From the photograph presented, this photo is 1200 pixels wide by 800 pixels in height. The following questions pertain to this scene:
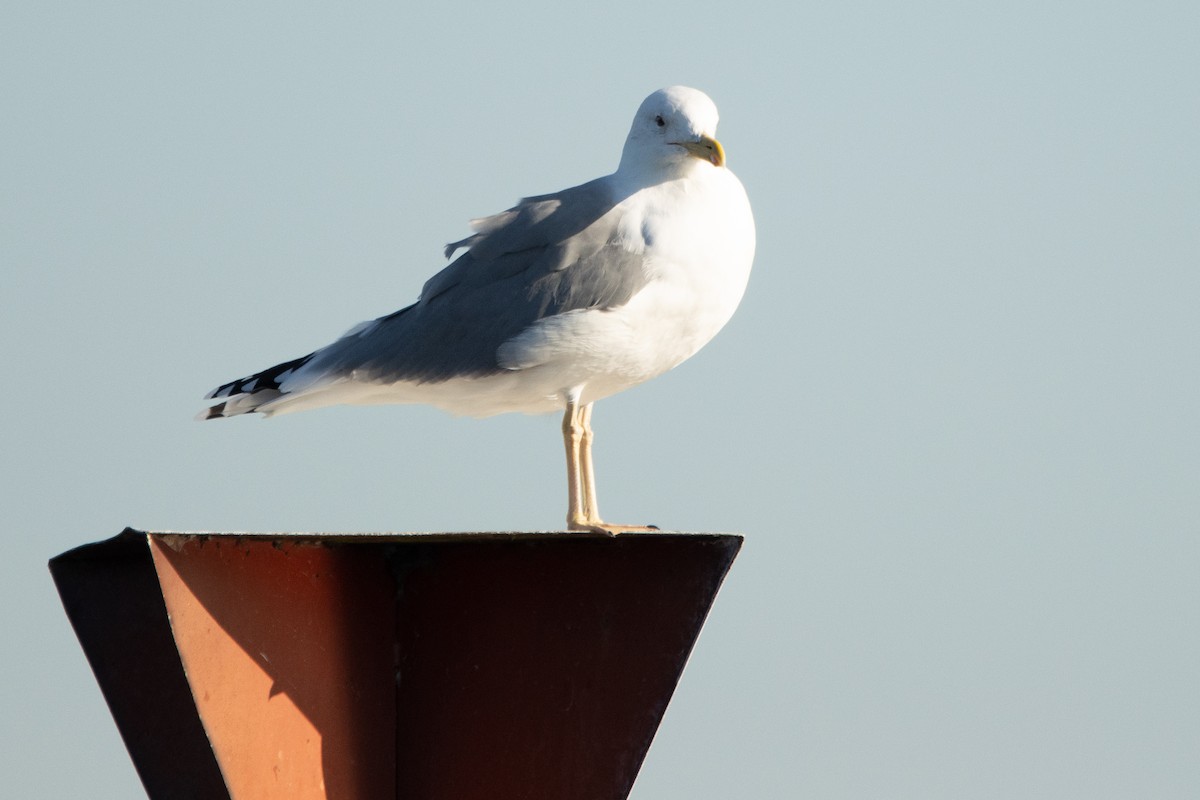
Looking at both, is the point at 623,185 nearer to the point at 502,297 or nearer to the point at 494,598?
the point at 502,297

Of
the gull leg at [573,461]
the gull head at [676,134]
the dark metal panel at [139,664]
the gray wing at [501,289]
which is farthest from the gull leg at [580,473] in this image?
the dark metal panel at [139,664]

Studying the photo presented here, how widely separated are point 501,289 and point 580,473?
766mm

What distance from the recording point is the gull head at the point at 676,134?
220 inches

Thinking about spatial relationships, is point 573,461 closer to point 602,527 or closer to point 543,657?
point 602,527

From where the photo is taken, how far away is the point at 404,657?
479cm

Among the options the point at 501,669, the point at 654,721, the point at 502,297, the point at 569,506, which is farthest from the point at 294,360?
the point at 654,721

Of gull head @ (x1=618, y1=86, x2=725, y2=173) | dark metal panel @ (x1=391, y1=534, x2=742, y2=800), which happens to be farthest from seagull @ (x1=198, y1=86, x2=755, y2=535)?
dark metal panel @ (x1=391, y1=534, x2=742, y2=800)

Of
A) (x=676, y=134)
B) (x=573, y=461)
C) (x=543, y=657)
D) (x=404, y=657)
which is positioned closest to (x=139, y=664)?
(x=404, y=657)

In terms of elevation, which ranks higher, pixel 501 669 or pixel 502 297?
pixel 502 297

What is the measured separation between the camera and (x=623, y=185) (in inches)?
224

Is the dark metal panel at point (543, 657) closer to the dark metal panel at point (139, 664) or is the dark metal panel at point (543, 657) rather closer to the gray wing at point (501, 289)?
the dark metal panel at point (139, 664)

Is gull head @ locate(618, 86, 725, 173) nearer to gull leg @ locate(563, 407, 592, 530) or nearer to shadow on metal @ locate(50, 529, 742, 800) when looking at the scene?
gull leg @ locate(563, 407, 592, 530)

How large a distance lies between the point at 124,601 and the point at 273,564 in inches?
17.3

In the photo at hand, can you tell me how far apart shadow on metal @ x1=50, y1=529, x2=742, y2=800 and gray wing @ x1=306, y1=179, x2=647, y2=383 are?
0.99m
